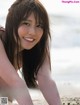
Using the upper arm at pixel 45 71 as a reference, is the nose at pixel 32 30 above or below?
above

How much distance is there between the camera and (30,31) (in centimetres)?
87

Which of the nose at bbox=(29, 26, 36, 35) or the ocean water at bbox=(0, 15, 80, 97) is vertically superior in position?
the nose at bbox=(29, 26, 36, 35)

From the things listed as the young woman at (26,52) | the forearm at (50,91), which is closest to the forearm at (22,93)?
the young woman at (26,52)

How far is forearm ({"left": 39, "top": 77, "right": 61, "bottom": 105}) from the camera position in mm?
917

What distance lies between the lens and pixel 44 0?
992 millimetres

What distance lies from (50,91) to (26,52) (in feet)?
0.53

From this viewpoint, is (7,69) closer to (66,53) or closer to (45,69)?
(45,69)

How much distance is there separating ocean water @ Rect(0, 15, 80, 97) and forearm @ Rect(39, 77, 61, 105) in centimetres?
5

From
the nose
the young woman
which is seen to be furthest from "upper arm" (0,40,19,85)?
the nose

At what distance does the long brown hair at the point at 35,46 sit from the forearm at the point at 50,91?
5 cm

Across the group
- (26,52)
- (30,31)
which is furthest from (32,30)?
(26,52)

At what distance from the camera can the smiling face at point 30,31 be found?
864 mm

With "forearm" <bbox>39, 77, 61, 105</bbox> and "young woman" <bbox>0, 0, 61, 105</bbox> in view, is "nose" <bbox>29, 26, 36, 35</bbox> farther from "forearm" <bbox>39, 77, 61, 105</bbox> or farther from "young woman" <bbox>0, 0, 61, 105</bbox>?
"forearm" <bbox>39, 77, 61, 105</bbox>

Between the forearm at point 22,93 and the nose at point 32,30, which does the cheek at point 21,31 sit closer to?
the nose at point 32,30
